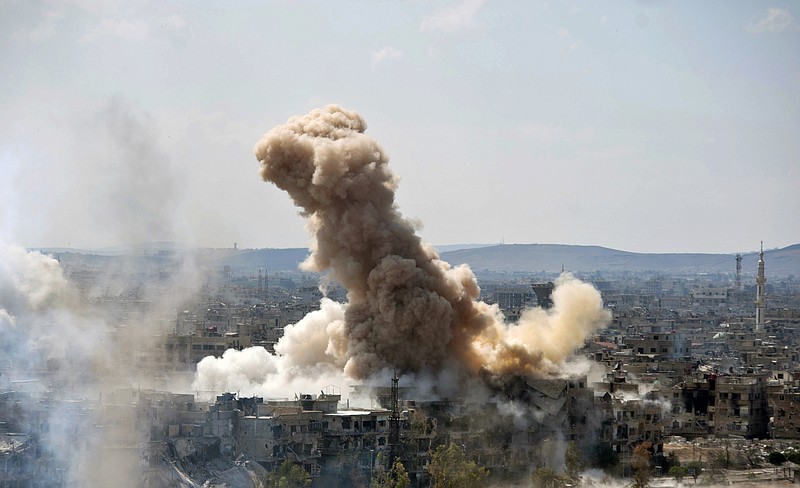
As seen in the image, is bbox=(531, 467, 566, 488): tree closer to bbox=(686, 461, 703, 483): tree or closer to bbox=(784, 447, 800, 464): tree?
bbox=(686, 461, 703, 483): tree

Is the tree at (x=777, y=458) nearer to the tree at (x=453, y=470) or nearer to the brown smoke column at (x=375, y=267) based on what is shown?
the brown smoke column at (x=375, y=267)

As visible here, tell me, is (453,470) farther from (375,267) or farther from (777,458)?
(777,458)

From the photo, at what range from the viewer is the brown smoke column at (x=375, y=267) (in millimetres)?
63906

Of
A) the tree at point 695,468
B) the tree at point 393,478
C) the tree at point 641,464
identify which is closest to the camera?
the tree at point 393,478

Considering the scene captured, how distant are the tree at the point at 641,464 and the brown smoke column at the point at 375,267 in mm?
6098

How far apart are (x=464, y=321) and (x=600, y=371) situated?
8931 mm

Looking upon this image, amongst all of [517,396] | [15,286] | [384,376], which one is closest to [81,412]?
[384,376]

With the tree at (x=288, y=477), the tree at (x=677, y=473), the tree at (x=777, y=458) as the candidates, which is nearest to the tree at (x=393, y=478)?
the tree at (x=288, y=477)

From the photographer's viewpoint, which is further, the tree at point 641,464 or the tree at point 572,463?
the tree at point 641,464

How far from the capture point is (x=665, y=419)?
226ft

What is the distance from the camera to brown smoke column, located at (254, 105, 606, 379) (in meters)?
63.9

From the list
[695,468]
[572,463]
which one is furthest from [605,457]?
[572,463]

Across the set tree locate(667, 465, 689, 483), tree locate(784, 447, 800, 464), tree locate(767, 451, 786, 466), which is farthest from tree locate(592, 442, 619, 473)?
tree locate(784, 447, 800, 464)

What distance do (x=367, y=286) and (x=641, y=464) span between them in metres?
13.8
